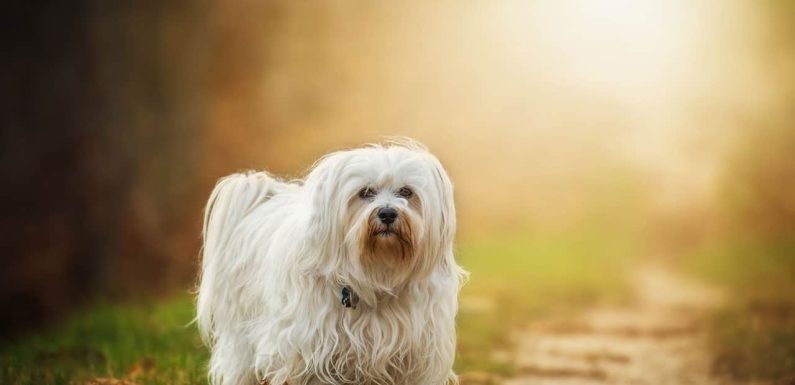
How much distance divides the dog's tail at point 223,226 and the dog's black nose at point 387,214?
1423mm

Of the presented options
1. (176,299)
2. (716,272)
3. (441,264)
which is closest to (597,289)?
(716,272)

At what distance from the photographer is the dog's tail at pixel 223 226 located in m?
5.96

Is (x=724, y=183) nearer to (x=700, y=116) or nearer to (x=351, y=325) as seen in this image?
(x=700, y=116)

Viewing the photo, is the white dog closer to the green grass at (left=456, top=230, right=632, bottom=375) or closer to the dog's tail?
the dog's tail

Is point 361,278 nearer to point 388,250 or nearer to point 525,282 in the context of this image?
point 388,250

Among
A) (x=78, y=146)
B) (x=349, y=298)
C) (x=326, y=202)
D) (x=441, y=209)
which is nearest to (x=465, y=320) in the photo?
(x=78, y=146)

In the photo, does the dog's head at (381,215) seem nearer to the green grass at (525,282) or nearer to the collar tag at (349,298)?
the collar tag at (349,298)

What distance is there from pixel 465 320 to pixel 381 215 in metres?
5.55

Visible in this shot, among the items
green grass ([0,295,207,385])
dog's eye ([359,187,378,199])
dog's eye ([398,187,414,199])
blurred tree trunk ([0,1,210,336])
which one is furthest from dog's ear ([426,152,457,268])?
blurred tree trunk ([0,1,210,336])

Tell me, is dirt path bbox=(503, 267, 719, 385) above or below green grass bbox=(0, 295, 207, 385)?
above

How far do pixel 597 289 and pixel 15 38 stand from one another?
6752mm

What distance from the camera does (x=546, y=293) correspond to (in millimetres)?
12125

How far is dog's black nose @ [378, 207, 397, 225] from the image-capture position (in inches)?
188

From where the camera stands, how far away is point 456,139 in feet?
52.9
